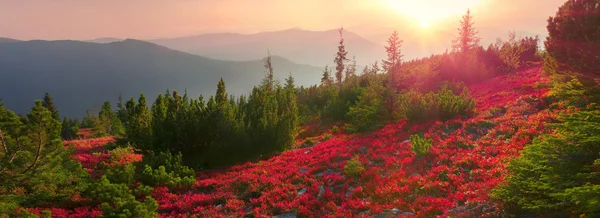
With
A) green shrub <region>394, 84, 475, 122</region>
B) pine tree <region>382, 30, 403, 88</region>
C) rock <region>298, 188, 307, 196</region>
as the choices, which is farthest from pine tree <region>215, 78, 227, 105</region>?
pine tree <region>382, 30, 403, 88</region>

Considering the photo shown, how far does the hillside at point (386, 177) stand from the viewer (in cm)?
926

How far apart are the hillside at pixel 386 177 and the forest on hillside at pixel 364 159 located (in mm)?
65

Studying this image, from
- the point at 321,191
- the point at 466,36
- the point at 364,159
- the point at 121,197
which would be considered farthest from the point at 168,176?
the point at 466,36

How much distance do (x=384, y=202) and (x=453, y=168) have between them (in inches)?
125

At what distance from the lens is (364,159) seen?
1408cm

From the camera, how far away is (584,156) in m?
5.62

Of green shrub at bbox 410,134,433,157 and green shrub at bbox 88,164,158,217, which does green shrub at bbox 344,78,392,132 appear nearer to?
green shrub at bbox 410,134,433,157

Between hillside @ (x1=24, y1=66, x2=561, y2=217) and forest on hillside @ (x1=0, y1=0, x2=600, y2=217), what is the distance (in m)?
0.07

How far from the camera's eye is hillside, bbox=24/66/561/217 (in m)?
9.26

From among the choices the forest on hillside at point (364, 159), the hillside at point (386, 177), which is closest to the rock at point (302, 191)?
the hillside at point (386, 177)

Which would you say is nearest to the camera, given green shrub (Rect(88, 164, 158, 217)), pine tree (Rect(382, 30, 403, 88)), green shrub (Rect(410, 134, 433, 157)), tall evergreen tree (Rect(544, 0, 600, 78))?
green shrub (Rect(88, 164, 158, 217))

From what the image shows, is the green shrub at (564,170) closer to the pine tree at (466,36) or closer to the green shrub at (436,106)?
the green shrub at (436,106)

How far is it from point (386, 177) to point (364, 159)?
271 centimetres

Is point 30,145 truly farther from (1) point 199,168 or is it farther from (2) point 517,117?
(2) point 517,117
